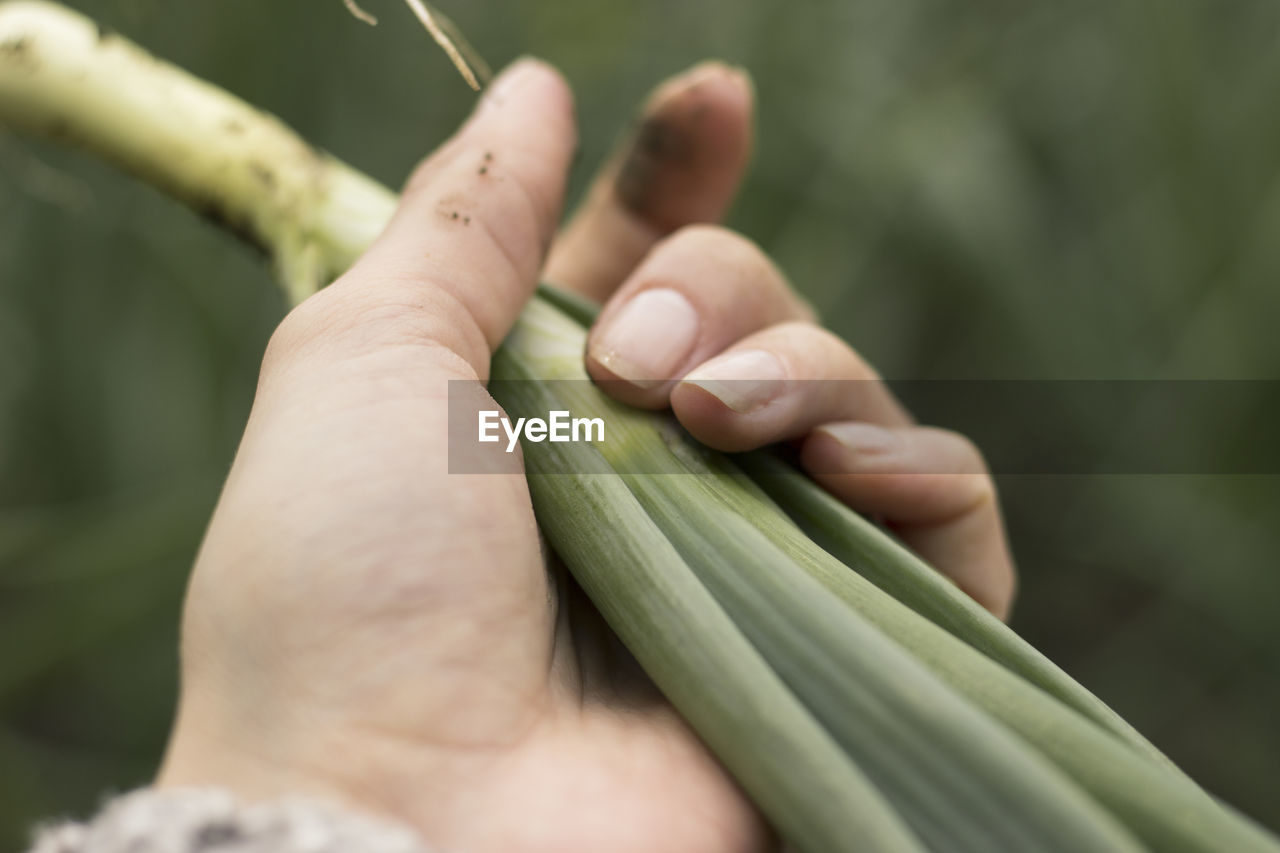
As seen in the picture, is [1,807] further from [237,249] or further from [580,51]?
[580,51]

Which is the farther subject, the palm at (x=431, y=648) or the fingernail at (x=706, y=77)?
the fingernail at (x=706, y=77)

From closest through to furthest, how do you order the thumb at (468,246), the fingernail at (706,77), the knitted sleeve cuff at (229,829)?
the knitted sleeve cuff at (229,829) → the thumb at (468,246) → the fingernail at (706,77)

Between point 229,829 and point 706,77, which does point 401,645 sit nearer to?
point 229,829

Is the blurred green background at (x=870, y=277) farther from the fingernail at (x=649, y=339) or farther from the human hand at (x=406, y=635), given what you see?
the human hand at (x=406, y=635)

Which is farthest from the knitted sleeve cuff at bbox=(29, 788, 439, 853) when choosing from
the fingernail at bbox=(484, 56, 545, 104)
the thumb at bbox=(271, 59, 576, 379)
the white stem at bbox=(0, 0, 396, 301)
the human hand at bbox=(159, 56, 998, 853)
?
the fingernail at bbox=(484, 56, 545, 104)

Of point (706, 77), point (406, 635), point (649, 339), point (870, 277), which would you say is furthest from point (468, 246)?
point (870, 277)

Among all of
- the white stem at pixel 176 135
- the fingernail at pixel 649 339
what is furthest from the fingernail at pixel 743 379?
the white stem at pixel 176 135

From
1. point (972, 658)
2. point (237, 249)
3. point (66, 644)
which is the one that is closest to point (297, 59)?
point (237, 249)
